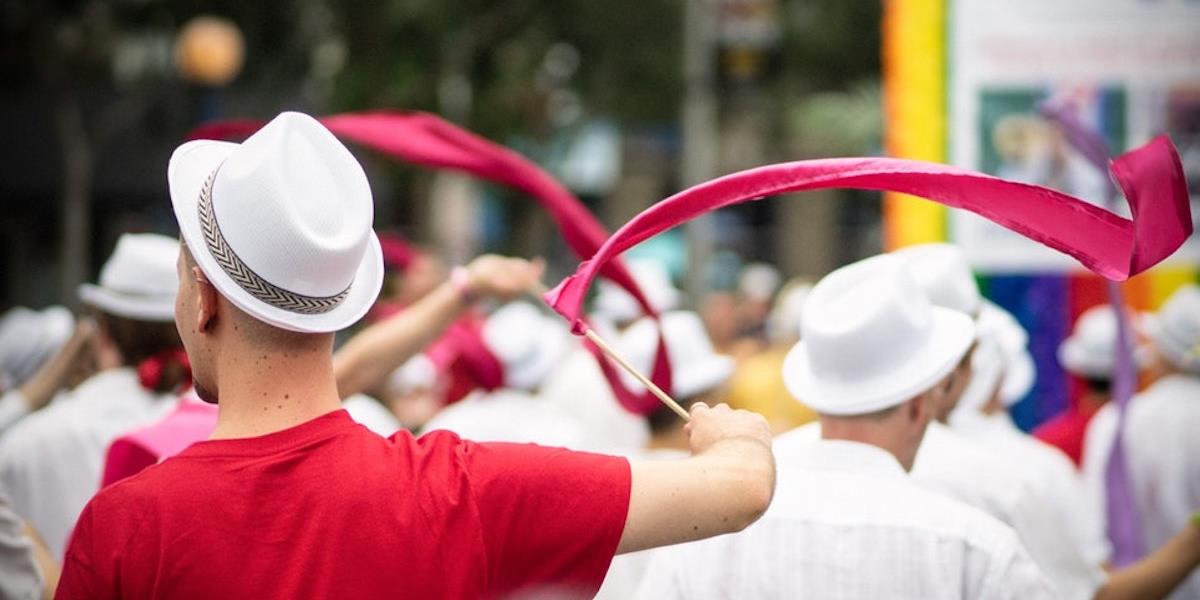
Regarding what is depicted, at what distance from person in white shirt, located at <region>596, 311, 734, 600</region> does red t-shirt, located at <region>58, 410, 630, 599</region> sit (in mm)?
2233

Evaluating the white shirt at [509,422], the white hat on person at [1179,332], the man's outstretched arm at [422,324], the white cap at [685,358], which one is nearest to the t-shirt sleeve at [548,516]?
the man's outstretched arm at [422,324]

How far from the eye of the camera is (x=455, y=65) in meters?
24.1

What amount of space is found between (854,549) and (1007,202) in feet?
2.82

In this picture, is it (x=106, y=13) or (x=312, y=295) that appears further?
(x=106, y=13)

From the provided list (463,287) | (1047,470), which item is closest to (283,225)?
(463,287)

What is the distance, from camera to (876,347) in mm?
3475

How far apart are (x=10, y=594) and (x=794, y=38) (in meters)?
26.6

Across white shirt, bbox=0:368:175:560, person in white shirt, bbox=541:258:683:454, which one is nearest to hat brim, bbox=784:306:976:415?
white shirt, bbox=0:368:175:560

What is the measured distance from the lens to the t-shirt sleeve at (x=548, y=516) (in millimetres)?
2393

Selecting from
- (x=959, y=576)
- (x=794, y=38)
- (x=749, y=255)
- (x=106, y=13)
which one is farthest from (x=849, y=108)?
(x=959, y=576)

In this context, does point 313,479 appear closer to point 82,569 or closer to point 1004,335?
point 82,569

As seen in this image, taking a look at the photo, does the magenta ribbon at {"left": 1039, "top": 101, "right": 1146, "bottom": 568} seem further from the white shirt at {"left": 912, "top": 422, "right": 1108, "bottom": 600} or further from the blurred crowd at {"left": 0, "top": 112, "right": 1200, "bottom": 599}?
the white shirt at {"left": 912, "top": 422, "right": 1108, "bottom": 600}

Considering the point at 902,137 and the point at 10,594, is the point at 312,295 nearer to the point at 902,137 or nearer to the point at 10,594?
the point at 10,594

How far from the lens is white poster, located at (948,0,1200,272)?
25.1 ft
